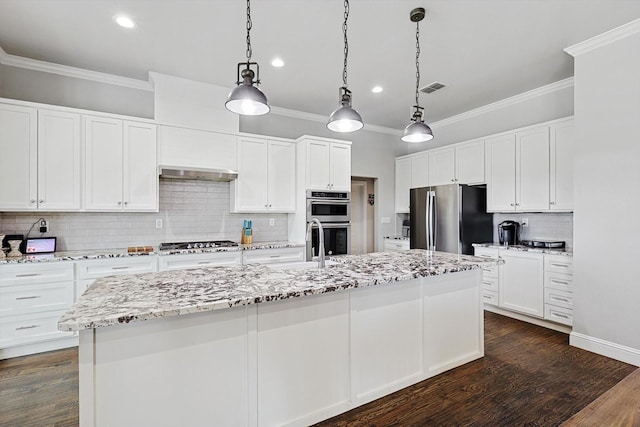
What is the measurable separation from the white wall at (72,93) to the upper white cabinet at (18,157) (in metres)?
0.47

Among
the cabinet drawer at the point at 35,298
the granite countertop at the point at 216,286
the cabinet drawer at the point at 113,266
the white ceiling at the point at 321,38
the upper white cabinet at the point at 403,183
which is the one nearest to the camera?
the granite countertop at the point at 216,286

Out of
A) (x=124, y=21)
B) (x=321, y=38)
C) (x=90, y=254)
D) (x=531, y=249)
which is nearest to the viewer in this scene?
(x=124, y=21)

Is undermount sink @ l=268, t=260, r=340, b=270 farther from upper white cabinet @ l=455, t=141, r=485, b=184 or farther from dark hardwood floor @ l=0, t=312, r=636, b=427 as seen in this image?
upper white cabinet @ l=455, t=141, r=485, b=184

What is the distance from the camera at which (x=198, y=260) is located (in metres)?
3.70

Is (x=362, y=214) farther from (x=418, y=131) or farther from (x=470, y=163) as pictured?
(x=418, y=131)

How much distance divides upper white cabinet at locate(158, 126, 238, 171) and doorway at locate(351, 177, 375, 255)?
2.42 meters

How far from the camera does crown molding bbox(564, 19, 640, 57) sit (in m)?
2.75

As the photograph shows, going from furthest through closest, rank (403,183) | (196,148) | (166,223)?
(403,183) → (166,223) → (196,148)

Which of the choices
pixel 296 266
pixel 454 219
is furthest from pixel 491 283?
pixel 296 266

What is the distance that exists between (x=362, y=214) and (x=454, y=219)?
177 centimetres

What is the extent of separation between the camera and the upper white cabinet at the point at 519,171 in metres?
3.87

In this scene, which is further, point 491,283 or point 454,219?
point 454,219

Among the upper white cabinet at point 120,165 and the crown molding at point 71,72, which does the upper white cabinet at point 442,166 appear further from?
the crown molding at point 71,72

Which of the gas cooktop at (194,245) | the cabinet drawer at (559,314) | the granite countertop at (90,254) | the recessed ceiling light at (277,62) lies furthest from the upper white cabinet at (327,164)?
the cabinet drawer at (559,314)
